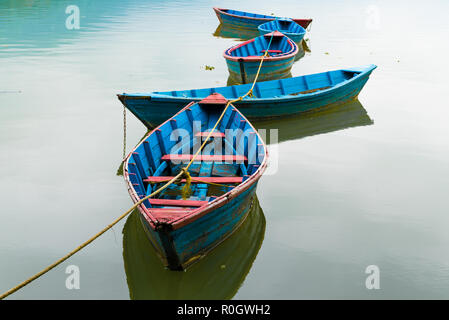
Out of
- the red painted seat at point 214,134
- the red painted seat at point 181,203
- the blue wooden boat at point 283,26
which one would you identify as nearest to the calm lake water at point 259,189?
the red painted seat at point 181,203

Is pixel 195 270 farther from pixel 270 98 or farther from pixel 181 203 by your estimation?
pixel 270 98

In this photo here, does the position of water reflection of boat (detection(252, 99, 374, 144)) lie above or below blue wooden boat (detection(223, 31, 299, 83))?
below

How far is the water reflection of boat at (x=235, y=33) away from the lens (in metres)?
26.0

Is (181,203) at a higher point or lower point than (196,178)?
lower

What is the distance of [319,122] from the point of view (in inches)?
476

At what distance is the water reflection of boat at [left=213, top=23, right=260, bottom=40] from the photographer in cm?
2599

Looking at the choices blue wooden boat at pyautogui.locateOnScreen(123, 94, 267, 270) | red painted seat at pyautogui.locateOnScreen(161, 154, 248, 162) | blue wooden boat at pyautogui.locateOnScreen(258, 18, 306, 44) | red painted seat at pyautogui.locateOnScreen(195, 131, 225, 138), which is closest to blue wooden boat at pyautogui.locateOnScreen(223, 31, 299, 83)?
blue wooden boat at pyautogui.locateOnScreen(258, 18, 306, 44)

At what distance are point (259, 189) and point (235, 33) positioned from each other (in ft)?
69.2

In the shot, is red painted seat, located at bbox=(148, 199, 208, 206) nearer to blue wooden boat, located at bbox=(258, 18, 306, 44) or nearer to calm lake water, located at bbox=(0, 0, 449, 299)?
calm lake water, located at bbox=(0, 0, 449, 299)

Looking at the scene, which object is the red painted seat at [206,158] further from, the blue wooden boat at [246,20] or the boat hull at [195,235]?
the blue wooden boat at [246,20]

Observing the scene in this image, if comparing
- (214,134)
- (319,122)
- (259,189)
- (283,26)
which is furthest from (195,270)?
(283,26)

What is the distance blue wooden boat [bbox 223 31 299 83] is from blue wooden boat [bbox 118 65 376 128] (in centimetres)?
155

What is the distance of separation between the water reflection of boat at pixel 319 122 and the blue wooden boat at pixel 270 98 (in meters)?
0.27
